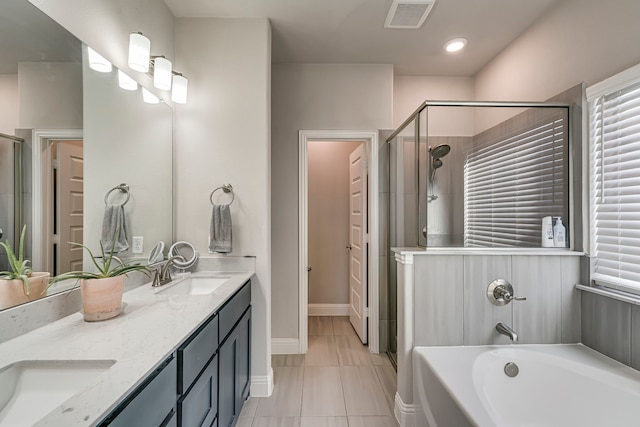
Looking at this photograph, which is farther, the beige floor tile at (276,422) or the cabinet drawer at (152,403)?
the beige floor tile at (276,422)

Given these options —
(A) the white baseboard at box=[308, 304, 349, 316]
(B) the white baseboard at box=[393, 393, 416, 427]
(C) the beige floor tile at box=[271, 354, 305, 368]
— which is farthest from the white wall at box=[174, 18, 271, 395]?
(A) the white baseboard at box=[308, 304, 349, 316]

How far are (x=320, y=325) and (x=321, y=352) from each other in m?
0.71

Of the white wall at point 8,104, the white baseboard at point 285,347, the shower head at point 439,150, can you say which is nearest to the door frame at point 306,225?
the white baseboard at point 285,347

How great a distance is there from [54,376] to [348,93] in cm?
279

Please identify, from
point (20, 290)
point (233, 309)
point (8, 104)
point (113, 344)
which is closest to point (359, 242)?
point (233, 309)

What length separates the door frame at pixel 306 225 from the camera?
113 inches

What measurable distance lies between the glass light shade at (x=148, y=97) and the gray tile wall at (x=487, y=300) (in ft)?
6.41

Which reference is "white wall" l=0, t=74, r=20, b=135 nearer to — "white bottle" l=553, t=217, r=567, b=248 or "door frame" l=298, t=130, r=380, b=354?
"door frame" l=298, t=130, r=380, b=354

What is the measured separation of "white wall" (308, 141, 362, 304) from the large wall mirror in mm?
2428

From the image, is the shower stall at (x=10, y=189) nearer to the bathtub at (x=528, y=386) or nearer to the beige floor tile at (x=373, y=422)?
the bathtub at (x=528, y=386)

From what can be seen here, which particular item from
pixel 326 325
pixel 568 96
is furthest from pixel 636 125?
pixel 326 325

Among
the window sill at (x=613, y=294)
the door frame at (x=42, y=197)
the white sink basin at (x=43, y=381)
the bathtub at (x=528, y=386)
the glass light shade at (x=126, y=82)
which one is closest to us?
the white sink basin at (x=43, y=381)

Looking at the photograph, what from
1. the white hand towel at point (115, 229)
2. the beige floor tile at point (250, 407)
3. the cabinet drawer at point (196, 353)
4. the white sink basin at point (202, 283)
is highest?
the white hand towel at point (115, 229)

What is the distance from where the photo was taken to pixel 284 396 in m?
2.23
